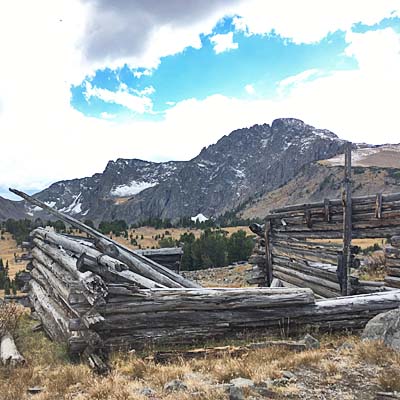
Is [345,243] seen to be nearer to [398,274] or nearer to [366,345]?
[398,274]

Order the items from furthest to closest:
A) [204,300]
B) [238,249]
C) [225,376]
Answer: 1. [238,249]
2. [204,300]
3. [225,376]

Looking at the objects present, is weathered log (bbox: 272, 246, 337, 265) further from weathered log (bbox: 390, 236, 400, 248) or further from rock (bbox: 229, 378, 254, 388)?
rock (bbox: 229, 378, 254, 388)

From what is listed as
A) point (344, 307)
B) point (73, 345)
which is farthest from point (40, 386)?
point (344, 307)

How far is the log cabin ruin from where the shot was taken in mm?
6828

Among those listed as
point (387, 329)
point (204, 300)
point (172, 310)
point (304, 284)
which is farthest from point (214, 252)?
point (387, 329)

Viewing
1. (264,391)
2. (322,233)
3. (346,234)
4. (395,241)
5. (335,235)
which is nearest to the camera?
(264,391)

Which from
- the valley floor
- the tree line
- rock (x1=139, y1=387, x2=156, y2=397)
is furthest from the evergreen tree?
rock (x1=139, y1=387, x2=156, y2=397)

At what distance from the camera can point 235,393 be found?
4.51 m

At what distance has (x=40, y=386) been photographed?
5.53 meters

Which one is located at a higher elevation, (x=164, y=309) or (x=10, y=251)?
(x=164, y=309)

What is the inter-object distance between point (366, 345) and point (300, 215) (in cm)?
673

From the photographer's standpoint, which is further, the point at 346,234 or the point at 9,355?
the point at 346,234

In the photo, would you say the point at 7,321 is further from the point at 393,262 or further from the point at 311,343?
the point at 393,262

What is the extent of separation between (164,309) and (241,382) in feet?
7.51
